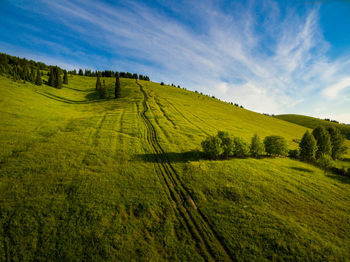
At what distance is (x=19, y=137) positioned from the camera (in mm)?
29062

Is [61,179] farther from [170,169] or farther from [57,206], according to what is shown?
[170,169]

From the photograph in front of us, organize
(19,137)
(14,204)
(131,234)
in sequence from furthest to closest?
1. (19,137)
2. (14,204)
3. (131,234)

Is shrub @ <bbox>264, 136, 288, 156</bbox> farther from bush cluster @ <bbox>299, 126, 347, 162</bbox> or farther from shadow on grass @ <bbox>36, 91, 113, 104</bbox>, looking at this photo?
shadow on grass @ <bbox>36, 91, 113, 104</bbox>

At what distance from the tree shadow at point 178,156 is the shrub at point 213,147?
6.39ft

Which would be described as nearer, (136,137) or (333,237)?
(333,237)

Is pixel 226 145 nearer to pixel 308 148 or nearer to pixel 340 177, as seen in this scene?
pixel 340 177

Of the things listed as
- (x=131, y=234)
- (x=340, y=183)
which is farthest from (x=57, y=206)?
(x=340, y=183)

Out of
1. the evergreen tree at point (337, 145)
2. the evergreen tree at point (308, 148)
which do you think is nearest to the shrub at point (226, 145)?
the evergreen tree at point (308, 148)

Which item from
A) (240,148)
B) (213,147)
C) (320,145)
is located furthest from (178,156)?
(320,145)

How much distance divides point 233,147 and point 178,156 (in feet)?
48.1

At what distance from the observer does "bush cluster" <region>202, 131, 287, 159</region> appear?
105 ft

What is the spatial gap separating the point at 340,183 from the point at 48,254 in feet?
168

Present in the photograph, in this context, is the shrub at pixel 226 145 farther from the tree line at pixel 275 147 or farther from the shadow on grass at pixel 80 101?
the shadow on grass at pixel 80 101

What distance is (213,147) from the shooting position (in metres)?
31.8
